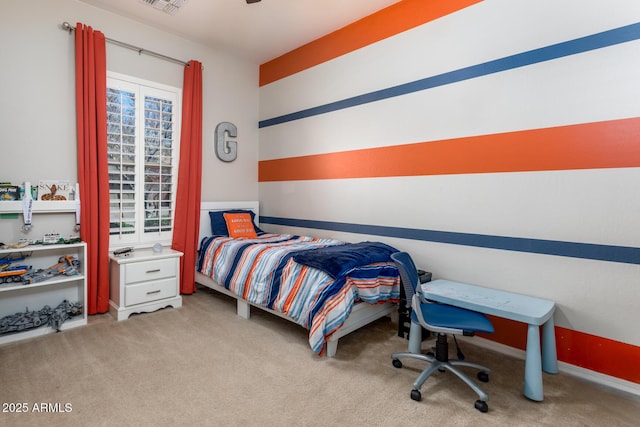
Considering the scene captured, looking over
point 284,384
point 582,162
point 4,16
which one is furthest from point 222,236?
point 582,162

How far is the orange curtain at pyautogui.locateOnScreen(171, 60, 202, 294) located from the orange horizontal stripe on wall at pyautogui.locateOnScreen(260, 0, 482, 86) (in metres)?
1.12

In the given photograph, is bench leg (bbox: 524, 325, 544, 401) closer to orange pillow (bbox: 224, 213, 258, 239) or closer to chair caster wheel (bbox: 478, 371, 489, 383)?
chair caster wheel (bbox: 478, 371, 489, 383)

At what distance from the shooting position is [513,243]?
2.55 m

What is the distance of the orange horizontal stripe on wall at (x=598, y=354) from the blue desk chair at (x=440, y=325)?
0.67 m

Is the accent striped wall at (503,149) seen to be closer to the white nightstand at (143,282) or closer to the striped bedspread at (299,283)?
the striped bedspread at (299,283)

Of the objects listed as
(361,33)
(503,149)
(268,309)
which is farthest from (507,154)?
(268,309)

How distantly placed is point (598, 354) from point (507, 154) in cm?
154

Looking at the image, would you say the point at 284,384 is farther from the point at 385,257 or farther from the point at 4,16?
the point at 4,16

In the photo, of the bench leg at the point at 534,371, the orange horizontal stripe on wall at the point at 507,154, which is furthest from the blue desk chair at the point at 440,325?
the orange horizontal stripe on wall at the point at 507,154

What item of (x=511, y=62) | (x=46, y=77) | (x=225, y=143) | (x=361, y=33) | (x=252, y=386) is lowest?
(x=252, y=386)

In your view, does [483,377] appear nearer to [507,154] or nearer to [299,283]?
[299,283]

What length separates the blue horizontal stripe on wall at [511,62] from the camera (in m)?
2.14

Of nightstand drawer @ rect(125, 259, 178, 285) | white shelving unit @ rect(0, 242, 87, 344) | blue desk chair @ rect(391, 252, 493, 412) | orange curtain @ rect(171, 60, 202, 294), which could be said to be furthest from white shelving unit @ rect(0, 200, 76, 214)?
blue desk chair @ rect(391, 252, 493, 412)

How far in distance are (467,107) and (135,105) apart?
3.46m
